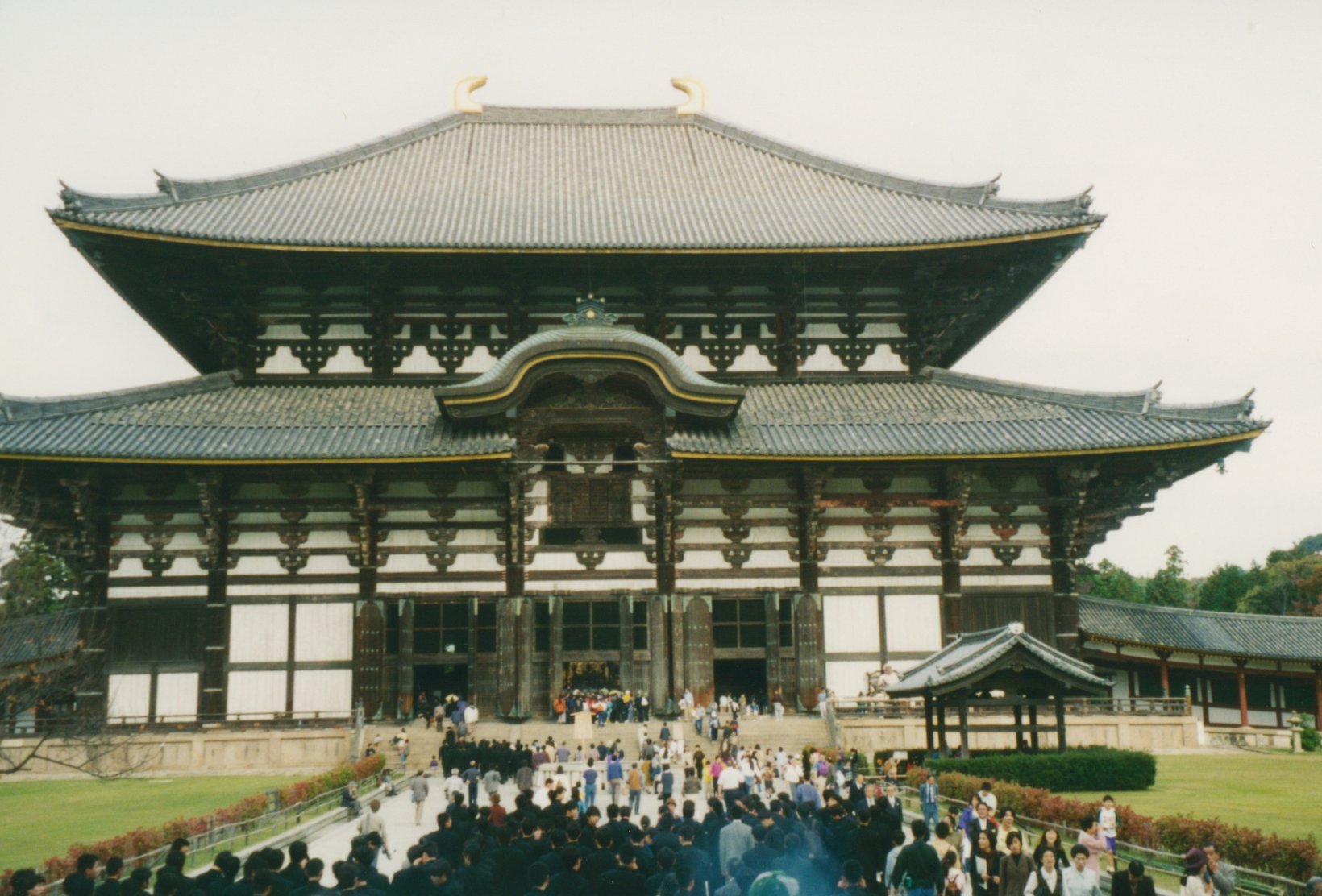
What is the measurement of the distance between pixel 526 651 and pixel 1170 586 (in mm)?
72867

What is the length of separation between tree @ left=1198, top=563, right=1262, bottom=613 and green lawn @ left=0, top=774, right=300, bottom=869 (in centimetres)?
8264

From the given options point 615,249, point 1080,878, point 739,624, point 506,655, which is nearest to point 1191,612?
point 739,624

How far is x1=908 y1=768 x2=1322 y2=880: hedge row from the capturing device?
44.5 feet

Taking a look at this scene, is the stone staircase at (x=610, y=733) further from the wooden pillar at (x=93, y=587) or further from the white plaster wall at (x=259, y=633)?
the wooden pillar at (x=93, y=587)

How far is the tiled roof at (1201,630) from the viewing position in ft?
135

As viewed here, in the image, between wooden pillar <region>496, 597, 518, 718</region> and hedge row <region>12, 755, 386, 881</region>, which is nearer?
hedge row <region>12, 755, 386, 881</region>

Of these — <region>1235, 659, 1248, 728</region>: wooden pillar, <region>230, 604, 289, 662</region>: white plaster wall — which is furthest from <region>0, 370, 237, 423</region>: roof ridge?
<region>1235, 659, 1248, 728</region>: wooden pillar

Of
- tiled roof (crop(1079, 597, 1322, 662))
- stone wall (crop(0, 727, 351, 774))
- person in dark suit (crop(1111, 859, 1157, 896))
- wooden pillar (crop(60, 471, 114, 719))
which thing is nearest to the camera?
person in dark suit (crop(1111, 859, 1157, 896))

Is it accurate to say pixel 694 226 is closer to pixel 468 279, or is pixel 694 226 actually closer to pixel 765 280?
pixel 765 280

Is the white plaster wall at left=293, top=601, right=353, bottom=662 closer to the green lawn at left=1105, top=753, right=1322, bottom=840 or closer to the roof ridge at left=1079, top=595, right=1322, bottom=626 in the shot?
the green lawn at left=1105, top=753, right=1322, bottom=840

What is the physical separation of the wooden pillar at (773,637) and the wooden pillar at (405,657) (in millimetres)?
9604

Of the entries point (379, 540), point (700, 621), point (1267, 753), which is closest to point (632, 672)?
point (700, 621)

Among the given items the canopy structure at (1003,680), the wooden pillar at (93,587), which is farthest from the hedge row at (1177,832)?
the wooden pillar at (93,587)

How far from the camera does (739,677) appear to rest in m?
33.9
